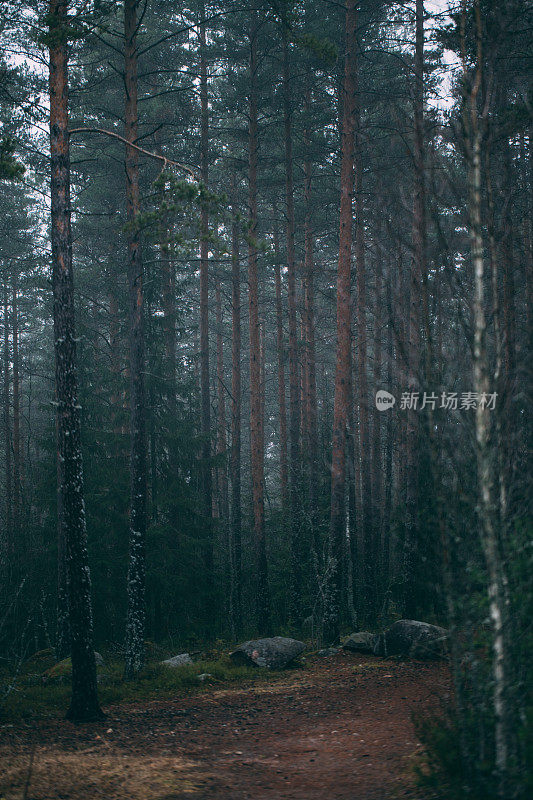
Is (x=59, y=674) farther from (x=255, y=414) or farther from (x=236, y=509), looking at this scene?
(x=255, y=414)

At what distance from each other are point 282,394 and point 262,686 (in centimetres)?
1231

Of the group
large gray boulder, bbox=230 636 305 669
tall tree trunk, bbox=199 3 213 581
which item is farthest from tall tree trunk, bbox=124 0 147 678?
tall tree trunk, bbox=199 3 213 581

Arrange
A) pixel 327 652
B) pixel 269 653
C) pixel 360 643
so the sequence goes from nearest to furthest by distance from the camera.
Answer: pixel 269 653, pixel 360 643, pixel 327 652

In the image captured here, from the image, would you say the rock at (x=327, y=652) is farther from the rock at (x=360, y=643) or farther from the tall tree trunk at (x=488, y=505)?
the tall tree trunk at (x=488, y=505)

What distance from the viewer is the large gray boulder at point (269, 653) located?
457 inches

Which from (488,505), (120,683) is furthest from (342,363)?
(488,505)

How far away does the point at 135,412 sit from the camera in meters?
11.0

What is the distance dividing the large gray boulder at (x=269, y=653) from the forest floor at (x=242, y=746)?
134 cm

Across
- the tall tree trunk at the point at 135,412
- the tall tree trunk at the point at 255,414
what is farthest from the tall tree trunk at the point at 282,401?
the tall tree trunk at the point at 135,412

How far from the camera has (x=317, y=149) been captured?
18156 mm

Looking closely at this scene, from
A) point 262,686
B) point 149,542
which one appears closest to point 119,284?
point 149,542

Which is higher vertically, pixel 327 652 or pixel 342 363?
pixel 342 363

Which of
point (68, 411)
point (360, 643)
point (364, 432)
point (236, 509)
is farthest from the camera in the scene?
point (364, 432)

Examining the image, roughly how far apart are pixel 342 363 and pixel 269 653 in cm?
609
